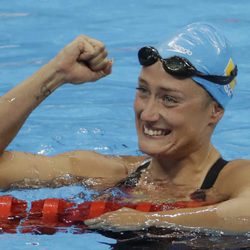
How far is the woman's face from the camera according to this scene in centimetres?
466

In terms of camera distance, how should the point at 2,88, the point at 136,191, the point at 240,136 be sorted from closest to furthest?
the point at 136,191 → the point at 240,136 → the point at 2,88

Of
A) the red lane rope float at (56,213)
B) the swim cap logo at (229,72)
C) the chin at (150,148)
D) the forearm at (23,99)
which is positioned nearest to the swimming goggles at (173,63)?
the swim cap logo at (229,72)

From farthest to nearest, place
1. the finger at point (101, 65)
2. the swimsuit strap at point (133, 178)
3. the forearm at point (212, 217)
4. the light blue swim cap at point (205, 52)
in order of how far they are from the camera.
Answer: the swimsuit strap at point (133, 178) → the finger at point (101, 65) → the light blue swim cap at point (205, 52) → the forearm at point (212, 217)

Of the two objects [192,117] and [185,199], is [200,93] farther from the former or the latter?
[185,199]

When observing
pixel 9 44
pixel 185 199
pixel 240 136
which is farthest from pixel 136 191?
pixel 9 44

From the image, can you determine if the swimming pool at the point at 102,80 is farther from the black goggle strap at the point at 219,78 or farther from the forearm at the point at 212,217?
the black goggle strap at the point at 219,78

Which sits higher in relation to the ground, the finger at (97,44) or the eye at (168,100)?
the finger at (97,44)

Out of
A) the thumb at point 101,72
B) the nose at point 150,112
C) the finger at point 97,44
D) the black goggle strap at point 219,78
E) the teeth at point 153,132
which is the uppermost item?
the finger at point 97,44

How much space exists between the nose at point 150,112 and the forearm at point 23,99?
0.52 metres

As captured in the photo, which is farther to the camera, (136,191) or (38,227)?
(136,191)

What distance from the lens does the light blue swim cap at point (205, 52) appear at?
15.6 ft

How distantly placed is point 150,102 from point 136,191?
0.58 meters

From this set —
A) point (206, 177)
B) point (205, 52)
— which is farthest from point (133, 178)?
point (205, 52)

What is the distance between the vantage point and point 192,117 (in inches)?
187
